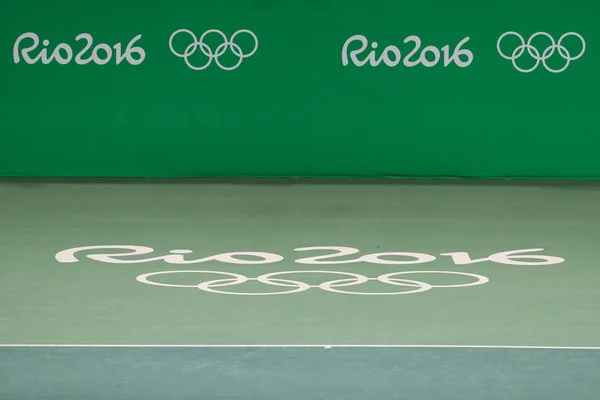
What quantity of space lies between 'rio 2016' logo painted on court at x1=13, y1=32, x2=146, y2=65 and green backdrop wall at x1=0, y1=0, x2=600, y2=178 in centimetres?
1

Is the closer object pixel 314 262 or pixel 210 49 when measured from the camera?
pixel 314 262

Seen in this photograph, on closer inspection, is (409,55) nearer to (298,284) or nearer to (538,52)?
(538,52)

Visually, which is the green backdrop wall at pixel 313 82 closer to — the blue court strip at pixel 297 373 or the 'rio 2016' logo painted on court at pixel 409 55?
the 'rio 2016' logo painted on court at pixel 409 55

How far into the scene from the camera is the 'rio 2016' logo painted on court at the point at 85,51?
10.7 meters

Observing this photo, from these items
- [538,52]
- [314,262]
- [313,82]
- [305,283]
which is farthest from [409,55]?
[305,283]

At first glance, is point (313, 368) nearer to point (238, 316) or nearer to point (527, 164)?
point (238, 316)

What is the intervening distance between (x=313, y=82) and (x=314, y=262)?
13.3ft

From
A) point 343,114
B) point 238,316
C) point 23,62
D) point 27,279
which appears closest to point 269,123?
point 343,114

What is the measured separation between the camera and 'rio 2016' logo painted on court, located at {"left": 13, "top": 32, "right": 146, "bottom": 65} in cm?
1066

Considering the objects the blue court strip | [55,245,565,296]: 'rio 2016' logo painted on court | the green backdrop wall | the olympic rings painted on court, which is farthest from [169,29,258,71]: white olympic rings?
the blue court strip

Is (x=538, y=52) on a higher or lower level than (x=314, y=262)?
higher

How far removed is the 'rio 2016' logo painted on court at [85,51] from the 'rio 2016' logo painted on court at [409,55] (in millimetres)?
1819

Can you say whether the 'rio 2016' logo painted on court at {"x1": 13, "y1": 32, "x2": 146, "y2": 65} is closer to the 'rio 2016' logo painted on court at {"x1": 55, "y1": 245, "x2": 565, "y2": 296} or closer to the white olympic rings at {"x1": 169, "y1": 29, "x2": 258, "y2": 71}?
the white olympic rings at {"x1": 169, "y1": 29, "x2": 258, "y2": 71}

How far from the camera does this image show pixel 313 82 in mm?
10688
